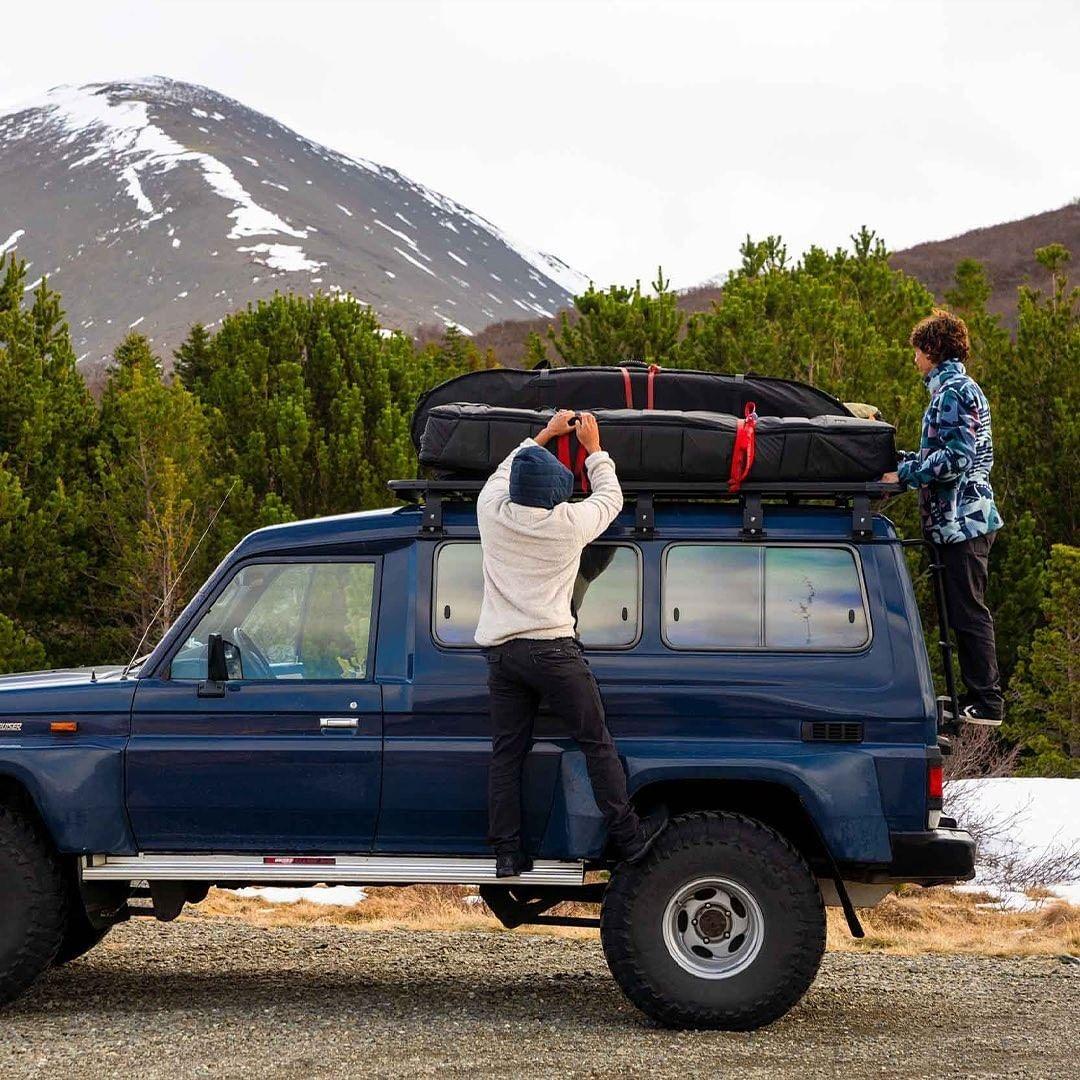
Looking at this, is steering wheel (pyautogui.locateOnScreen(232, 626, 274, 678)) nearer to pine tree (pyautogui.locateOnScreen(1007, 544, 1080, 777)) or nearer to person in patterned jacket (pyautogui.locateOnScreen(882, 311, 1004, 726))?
person in patterned jacket (pyautogui.locateOnScreen(882, 311, 1004, 726))

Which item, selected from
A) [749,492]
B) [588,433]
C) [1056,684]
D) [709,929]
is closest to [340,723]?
[588,433]

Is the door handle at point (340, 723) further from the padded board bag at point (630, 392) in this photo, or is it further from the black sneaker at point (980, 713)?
the black sneaker at point (980, 713)

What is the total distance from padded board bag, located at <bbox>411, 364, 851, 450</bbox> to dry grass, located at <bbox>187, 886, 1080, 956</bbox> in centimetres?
384

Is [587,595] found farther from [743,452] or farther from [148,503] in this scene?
[148,503]

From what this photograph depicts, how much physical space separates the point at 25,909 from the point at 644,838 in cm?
249

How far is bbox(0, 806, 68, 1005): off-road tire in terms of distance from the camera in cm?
638

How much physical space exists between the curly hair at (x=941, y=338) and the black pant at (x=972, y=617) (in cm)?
88

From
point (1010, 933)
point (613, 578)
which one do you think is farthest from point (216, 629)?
point (1010, 933)

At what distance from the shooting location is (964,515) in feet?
22.1

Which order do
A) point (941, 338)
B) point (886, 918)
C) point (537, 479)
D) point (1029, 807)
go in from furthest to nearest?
point (1029, 807) → point (886, 918) → point (941, 338) → point (537, 479)

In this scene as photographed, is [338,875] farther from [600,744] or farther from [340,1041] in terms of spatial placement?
[600,744]

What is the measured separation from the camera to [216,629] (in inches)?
257

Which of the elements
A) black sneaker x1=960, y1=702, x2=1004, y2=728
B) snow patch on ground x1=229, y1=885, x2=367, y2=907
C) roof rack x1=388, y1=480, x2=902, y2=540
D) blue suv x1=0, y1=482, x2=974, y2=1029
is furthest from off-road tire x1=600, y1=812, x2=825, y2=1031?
snow patch on ground x1=229, y1=885, x2=367, y2=907

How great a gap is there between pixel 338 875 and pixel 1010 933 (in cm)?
582
